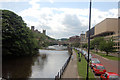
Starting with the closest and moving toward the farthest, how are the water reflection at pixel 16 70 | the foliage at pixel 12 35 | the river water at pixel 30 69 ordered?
the water reflection at pixel 16 70, the river water at pixel 30 69, the foliage at pixel 12 35

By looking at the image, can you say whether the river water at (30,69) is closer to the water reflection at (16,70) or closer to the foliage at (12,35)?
the water reflection at (16,70)

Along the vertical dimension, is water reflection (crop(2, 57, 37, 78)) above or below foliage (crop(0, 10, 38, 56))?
below

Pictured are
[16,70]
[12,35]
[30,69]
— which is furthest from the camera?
[12,35]

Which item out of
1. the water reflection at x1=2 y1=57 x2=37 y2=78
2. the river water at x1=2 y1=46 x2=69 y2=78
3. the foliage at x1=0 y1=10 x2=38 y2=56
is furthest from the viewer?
the foliage at x1=0 y1=10 x2=38 y2=56

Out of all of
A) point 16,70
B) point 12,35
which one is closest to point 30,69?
point 16,70

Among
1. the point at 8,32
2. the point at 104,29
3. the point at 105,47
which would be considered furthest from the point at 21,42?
Result: the point at 104,29

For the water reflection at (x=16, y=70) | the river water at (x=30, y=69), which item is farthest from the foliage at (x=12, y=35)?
the water reflection at (x=16, y=70)

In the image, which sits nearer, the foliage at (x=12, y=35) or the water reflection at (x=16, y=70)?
the water reflection at (x=16, y=70)

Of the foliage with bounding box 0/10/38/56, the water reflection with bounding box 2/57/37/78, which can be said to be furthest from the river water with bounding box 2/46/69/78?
the foliage with bounding box 0/10/38/56

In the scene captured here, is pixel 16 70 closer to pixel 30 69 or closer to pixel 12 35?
pixel 30 69

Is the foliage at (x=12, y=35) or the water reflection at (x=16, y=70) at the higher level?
the foliage at (x=12, y=35)

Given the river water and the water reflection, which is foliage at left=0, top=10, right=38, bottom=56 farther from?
the water reflection

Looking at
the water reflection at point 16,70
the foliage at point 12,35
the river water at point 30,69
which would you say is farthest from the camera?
the foliage at point 12,35

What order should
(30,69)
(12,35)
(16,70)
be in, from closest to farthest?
(16,70), (30,69), (12,35)
